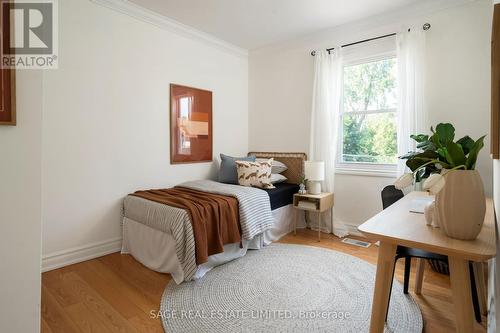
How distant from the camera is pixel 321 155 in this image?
3512 millimetres

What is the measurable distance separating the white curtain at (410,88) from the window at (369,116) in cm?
20

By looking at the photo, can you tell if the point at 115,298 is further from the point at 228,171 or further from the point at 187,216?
the point at 228,171

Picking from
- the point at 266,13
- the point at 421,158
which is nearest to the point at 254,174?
the point at 266,13

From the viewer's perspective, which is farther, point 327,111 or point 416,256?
point 327,111

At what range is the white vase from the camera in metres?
1.12

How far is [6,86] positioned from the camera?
979 millimetres

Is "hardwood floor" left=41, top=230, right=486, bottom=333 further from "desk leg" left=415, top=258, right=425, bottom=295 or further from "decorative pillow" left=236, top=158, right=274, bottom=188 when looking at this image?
"decorative pillow" left=236, top=158, right=274, bottom=188

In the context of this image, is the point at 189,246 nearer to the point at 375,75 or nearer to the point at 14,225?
the point at 14,225

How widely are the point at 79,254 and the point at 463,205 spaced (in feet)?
9.99

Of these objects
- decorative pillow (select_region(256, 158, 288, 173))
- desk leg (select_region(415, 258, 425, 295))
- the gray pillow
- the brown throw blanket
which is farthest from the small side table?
desk leg (select_region(415, 258, 425, 295))

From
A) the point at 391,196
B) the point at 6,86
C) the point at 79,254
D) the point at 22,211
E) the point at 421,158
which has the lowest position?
the point at 79,254

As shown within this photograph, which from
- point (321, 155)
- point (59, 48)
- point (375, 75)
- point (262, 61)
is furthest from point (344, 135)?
point (59, 48)

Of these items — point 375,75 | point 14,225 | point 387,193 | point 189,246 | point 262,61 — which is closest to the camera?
point 14,225

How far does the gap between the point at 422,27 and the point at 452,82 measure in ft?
2.23
